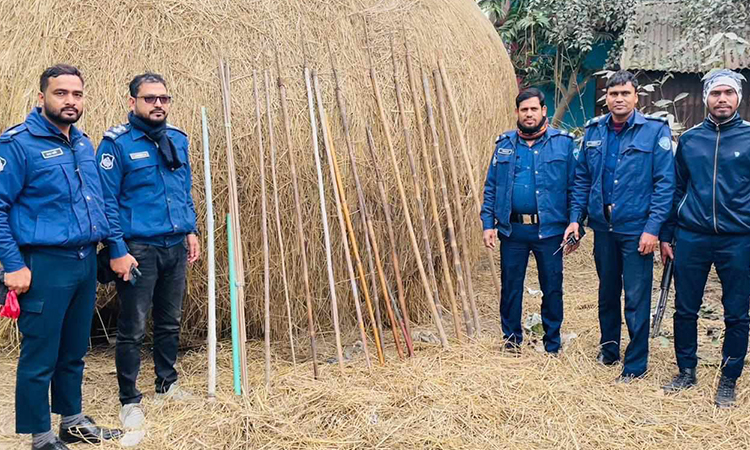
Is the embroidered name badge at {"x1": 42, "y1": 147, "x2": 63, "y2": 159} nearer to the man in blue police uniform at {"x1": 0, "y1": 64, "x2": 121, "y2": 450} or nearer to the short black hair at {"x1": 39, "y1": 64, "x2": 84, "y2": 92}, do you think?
the man in blue police uniform at {"x1": 0, "y1": 64, "x2": 121, "y2": 450}

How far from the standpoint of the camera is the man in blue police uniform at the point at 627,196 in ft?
12.5

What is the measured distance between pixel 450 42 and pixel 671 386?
2.94 meters

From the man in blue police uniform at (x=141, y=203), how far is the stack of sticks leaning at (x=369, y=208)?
0.94ft

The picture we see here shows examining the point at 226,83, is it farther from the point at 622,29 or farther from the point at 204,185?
the point at 622,29

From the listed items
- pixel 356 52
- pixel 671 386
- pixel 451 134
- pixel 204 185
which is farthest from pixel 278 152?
pixel 671 386

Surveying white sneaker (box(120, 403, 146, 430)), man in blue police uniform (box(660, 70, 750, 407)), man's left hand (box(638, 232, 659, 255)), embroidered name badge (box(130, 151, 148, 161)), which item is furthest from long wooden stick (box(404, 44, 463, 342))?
white sneaker (box(120, 403, 146, 430))

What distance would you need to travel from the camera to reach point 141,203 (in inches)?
140

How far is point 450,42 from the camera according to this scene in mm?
5234

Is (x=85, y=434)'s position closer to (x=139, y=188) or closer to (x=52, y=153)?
(x=139, y=188)

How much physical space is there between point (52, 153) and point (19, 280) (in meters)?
0.59

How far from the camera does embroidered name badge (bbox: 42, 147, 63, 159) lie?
3.03 meters

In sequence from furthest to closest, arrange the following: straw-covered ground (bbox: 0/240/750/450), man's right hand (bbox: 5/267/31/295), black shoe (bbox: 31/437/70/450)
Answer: straw-covered ground (bbox: 0/240/750/450) → black shoe (bbox: 31/437/70/450) → man's right hand (bbox: 5/267/31/295)

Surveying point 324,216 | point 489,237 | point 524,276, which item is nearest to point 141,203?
point 324,216

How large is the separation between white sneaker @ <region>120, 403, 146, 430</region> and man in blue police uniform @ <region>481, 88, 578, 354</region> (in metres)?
2.30
